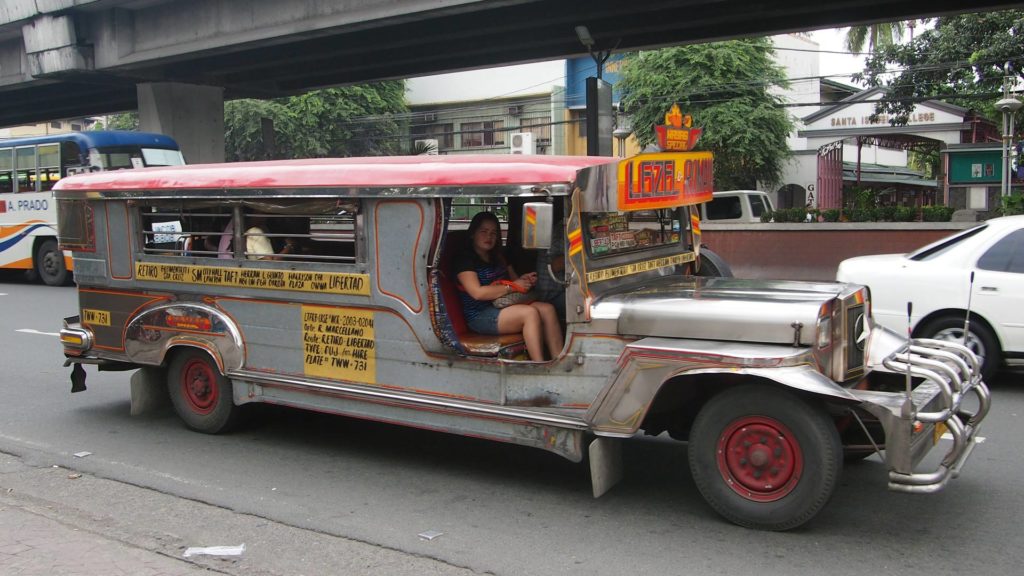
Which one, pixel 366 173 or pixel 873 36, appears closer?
pixel 366 173

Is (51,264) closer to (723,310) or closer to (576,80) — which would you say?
(723,310)

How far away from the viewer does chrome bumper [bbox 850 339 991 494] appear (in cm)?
430

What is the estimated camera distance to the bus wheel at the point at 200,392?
6750mm

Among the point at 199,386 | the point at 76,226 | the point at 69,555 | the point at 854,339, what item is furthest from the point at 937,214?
the point at 69,555

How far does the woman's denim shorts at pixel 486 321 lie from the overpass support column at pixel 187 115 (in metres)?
19.9

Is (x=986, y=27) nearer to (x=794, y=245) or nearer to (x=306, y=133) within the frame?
(x=794, y=245)

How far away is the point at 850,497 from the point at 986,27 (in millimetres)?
22533

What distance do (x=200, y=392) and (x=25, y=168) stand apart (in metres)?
14.9

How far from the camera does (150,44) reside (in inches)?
811

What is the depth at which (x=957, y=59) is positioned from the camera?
24.0 m

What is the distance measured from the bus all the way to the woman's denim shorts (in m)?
15.1

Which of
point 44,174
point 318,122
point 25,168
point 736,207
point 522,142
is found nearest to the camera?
point 522,142

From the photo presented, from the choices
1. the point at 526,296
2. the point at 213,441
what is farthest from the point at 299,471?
the point at 526,296

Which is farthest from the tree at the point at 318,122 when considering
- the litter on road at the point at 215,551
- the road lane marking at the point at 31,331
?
the litter on road at the point at 215,551
